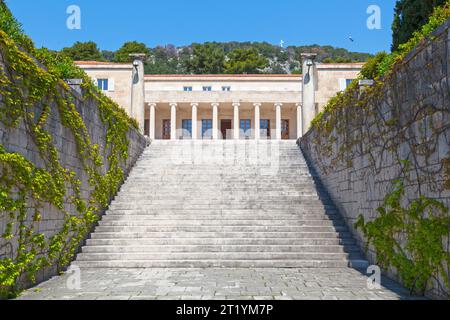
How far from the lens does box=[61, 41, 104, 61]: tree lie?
A: 174 feet

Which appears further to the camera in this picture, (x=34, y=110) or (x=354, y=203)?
(x=354, y=203)

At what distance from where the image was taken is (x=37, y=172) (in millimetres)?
6270

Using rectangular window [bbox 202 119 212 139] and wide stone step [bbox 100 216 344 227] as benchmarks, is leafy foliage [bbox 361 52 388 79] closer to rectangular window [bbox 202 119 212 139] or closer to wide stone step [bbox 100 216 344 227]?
wide stone step [bbox 100 216 344 227]

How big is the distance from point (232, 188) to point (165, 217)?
261 cm

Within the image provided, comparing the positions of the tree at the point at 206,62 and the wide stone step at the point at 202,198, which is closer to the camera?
the wide stone step at the point at 202,198

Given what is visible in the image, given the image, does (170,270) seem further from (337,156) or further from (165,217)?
(337,156)

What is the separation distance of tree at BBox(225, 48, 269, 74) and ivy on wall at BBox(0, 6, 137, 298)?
46889 mm

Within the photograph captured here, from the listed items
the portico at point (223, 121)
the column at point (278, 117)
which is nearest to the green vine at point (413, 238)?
the column at point (278, 117)

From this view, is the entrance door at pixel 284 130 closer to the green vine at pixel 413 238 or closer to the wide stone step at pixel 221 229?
the wide stone step at pixel 221 229

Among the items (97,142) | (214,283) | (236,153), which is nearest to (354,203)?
(214,283)

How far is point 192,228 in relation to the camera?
9219mm

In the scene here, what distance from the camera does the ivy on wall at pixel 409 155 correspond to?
17.1ft

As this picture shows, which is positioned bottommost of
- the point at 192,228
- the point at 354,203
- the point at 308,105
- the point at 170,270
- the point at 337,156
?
the point at 170,270

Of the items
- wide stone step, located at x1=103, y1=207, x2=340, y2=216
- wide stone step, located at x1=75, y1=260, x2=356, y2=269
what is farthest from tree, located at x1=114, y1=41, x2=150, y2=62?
wide stone step, located at x1=75, y1=260, x2=356, y2=269
